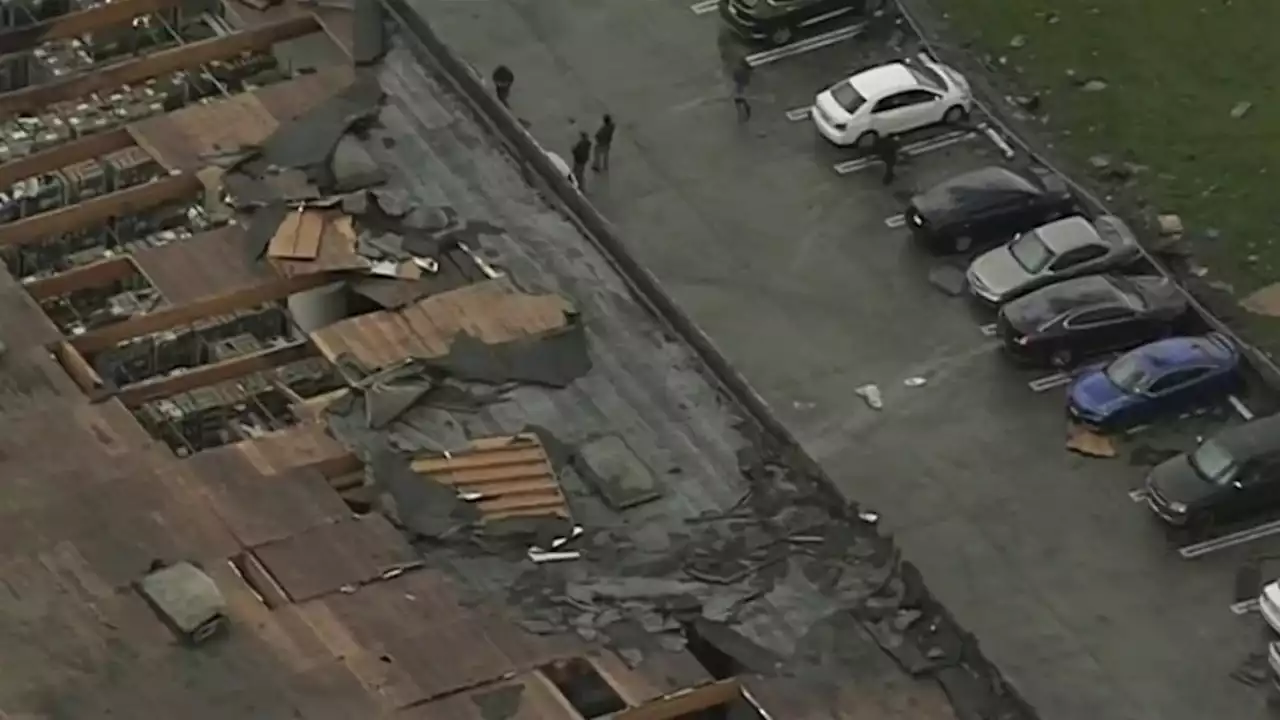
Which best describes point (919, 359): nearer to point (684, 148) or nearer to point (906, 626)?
point (684, 148)

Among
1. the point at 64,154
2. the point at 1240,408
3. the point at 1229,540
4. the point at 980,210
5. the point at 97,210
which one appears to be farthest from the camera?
the point at 980,210

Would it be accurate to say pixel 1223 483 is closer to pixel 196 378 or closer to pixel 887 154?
pixel 887 154

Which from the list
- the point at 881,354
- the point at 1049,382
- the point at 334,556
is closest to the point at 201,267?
the point at 334,556

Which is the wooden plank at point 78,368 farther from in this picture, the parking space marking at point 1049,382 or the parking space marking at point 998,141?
the parking space marking at point 998,141

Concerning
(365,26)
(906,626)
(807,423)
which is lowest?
(807,423)

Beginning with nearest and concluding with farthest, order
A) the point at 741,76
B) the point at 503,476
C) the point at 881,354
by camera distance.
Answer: the point at 503,476
the point at 881,354
the point at 741,76

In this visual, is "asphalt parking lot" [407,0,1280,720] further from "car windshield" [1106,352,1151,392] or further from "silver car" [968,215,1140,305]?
"car windshield" [1106,352,1151,392]

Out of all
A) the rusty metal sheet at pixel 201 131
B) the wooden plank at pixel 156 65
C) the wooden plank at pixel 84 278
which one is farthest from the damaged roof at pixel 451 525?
the wooden plank at pixel 156 65

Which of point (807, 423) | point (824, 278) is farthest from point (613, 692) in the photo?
point (824, 278)
